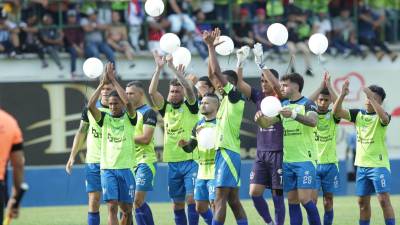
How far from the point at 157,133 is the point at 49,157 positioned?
2.62m

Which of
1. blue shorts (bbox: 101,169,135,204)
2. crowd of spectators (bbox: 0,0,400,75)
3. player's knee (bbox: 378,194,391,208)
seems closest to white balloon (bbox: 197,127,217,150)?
blue shorts (bbox: 101,169,135,204)

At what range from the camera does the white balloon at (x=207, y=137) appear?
598 inches

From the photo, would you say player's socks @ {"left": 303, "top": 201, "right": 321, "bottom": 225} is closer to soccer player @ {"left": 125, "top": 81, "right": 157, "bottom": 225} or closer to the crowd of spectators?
soccer player @ {"left": 125, "top": 81, "right": 157, "bottom": 225}

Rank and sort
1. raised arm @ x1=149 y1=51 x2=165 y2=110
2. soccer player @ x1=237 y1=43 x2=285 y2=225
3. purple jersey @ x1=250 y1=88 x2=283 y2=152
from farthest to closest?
raised arm @ x1=149 y1=51 x2=165 y2=110 < purple jersey @ x1=250 y1=88 x2=283 y2=152 < soccer player @ x1=237 y1=43 x2=285 y2=225

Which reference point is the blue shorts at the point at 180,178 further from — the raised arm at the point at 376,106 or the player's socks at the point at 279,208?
the raised arm at the point at 376,106

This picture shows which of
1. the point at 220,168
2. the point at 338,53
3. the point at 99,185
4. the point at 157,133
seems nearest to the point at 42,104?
the point at 157,133

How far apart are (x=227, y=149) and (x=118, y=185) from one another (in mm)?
1531

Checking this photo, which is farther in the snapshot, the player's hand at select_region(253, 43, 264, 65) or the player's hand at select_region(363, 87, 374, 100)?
the player's hand at select_region(363, 87, 374, 100)

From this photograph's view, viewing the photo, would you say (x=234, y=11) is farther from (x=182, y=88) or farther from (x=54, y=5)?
(x=182, y=88)

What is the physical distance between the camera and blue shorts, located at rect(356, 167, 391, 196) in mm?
16406

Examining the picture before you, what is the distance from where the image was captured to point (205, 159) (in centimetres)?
1583

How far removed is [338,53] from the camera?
29.5 m

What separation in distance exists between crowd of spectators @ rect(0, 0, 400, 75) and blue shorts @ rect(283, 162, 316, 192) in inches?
468

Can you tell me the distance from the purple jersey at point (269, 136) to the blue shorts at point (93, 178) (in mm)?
2465
